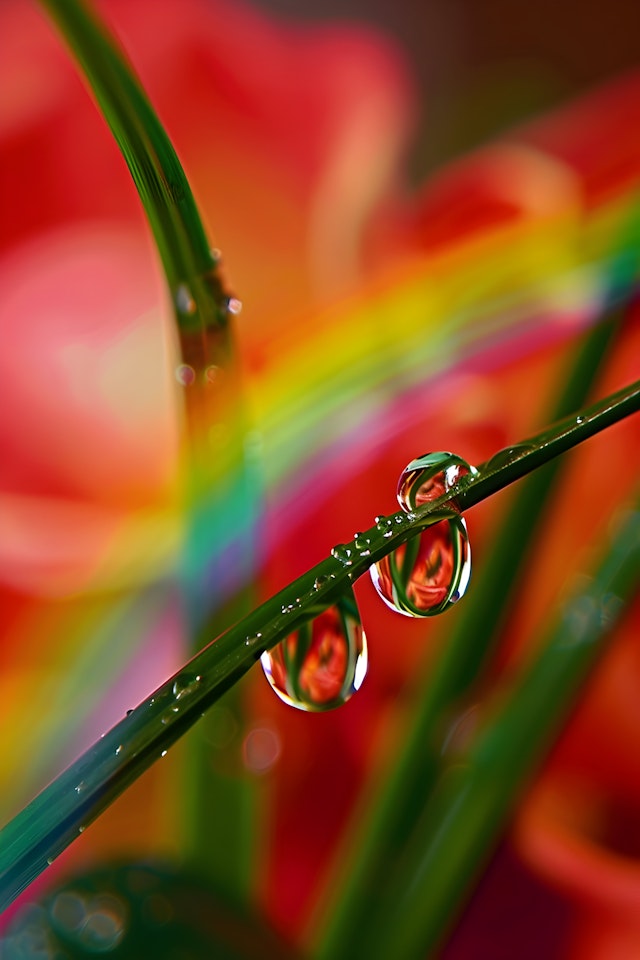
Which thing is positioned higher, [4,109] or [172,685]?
[4,109]

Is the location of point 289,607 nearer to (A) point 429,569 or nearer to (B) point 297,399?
(A) point 429,569

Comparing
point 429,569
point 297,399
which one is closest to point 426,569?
point 429,569

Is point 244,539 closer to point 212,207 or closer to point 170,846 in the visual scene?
point 170,846

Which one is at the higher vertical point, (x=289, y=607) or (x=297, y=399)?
(x=297, y=399)

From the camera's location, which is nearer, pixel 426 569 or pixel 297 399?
pixel 426 569

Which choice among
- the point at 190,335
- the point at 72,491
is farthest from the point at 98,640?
the point at 190,335
